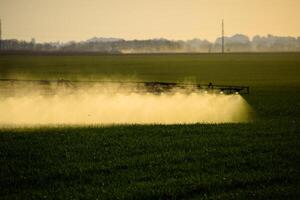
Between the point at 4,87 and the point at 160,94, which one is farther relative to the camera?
the point at 4,87

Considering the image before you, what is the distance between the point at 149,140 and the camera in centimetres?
1733

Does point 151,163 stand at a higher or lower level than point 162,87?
lower

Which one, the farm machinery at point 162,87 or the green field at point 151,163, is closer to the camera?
the green field at point 151,163

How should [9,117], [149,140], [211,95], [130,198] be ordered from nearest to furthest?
[130,198] → [149,140] → [9,117] → [211,95]

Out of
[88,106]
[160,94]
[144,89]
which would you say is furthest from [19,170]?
[144,89]

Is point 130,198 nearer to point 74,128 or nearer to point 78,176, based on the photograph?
point 78,176

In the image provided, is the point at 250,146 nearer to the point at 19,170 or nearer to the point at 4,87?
the point at 19,170

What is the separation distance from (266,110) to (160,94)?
12.3 metres

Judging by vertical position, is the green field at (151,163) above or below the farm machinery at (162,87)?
Answer: below

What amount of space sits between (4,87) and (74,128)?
28.3m

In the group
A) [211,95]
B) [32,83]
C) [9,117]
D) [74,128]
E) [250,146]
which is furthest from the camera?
[32,83]

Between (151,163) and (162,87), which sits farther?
(162,87)

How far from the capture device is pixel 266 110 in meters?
30.7

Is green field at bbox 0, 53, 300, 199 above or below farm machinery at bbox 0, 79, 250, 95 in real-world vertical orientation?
below
